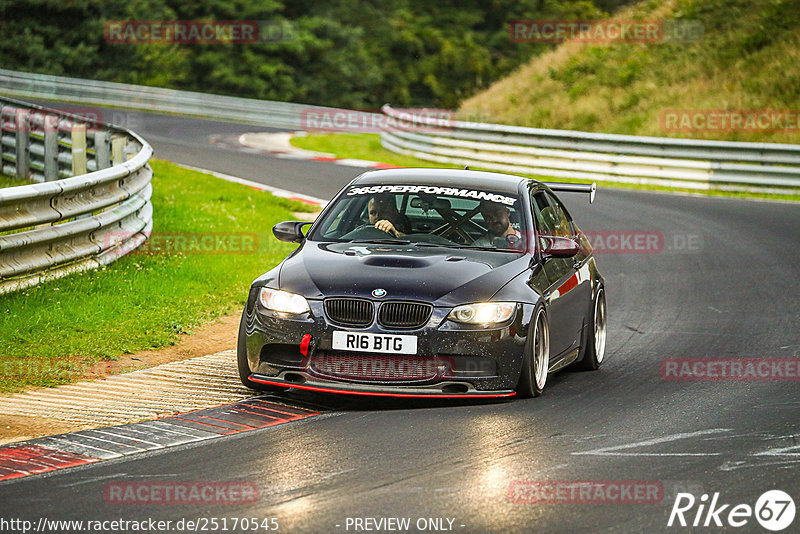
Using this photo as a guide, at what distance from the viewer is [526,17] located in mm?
77875

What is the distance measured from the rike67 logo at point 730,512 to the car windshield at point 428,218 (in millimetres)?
3338

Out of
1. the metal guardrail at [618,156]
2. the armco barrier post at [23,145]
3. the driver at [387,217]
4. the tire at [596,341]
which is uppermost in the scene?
the driver at [387,217]

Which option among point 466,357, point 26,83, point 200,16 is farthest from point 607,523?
point 200,16

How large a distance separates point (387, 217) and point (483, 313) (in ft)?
5.20

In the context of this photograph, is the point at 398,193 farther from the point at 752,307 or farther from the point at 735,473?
the point at 752,307

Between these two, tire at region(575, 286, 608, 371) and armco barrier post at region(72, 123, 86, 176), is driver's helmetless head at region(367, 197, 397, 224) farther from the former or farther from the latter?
armco barrier post at region(72, 123, 86, 176)

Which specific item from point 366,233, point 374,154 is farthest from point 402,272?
point 374,154

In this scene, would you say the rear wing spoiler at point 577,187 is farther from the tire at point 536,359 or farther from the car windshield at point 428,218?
the tire at point 536,359

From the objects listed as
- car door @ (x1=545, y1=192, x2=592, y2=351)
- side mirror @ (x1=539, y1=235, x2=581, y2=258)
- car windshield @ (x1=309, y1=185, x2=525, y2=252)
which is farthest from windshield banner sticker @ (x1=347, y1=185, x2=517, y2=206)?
car door @ (x1=545, y1=192, x2=592, y2=351)

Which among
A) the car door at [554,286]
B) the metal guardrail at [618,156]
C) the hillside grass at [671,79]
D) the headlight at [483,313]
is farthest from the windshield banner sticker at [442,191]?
the hillside grass at [671,79]

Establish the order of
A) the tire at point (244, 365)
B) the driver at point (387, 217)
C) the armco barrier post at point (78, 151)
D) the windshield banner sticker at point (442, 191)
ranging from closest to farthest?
the tire at point (244, 365) → the driver at point (387, 217) → the windshield banner sticker at point (442, 191) → the armco barrier post at point (78, 151)

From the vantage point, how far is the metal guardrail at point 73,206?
34.9 feet

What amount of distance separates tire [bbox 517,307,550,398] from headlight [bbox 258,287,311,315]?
4.82ft

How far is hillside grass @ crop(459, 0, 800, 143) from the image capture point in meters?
32.7
